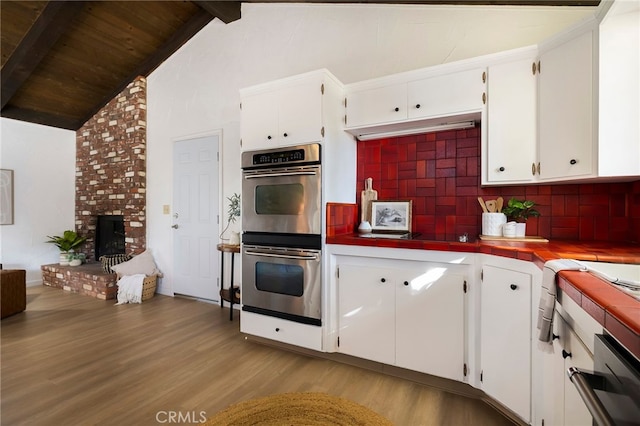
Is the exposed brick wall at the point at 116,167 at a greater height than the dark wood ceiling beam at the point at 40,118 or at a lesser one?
lesser

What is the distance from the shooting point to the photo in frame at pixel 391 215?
2.47 m

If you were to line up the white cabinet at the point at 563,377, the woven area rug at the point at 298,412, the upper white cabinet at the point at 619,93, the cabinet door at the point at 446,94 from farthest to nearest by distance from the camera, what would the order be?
the cabinet door at the point at 446,94, the woven area rug at the point at 298,412, the upper white cabinet at the point at 619,93, the white cabinet at the point at 563,377

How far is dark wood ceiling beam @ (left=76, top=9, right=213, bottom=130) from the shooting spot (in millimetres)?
3738

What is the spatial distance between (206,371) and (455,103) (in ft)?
8.67

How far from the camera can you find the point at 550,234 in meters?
2.07

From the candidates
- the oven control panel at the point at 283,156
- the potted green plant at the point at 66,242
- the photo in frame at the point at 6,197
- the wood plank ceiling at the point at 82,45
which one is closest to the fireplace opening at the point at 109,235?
the potted green plant at the point at 66,242

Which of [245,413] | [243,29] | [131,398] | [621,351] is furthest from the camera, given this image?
[243,29]

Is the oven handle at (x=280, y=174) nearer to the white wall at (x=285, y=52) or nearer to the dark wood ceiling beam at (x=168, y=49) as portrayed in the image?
the white wall at (x=285, y=52)

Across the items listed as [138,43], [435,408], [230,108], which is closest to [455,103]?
[435,408]

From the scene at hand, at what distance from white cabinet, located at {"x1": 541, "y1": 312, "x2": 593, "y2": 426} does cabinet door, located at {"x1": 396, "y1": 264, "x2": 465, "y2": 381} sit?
54cm

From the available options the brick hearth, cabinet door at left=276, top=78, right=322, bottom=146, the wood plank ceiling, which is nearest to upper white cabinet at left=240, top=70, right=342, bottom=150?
cabinet door at left=276, top=78, right=322, bottom=146

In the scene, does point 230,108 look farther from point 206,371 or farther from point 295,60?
point 206,371

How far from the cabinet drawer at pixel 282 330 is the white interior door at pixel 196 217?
52.0 inches

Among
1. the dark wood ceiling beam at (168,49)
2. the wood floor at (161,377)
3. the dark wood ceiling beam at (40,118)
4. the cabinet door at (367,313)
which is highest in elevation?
the dark wood ceiling beam at (168,49)
